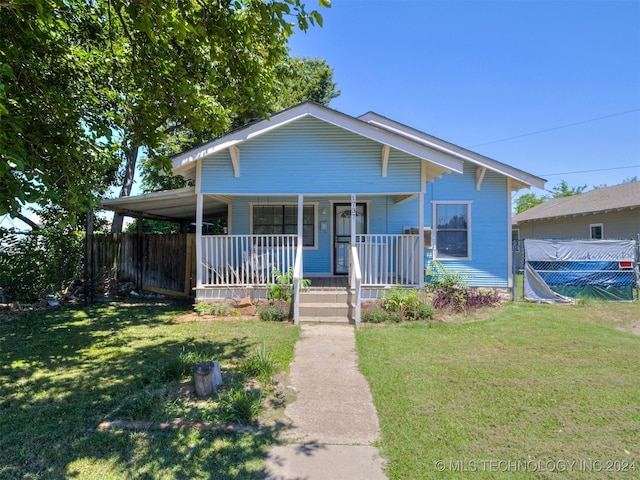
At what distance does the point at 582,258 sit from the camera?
9305mm

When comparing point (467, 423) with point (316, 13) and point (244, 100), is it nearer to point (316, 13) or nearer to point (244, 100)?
point (316, 13)

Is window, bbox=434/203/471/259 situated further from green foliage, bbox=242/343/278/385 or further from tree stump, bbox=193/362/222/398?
tree stump, bbox=193/362/222/398

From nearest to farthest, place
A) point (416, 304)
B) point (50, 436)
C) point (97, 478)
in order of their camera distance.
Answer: point (97, 478), point (50, 436), point (416, 304)

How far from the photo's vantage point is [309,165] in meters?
8.16

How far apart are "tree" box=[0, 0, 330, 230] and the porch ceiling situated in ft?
7.46

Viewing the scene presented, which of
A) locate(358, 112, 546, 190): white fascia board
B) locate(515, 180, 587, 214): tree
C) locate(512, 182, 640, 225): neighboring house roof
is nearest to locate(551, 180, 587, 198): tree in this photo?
locate(515, 180, 587, 214): tree

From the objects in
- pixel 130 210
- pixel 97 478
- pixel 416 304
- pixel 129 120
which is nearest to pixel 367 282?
pixel 416 304

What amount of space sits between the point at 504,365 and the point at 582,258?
22.3 ft

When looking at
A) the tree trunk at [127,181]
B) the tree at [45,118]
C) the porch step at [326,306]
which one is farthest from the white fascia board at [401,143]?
the tree trunk at [127,181]

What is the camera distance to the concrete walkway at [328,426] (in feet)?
8.24

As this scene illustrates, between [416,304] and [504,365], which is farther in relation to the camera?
[416,304]

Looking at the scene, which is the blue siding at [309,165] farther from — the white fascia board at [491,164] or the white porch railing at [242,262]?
the white fascia board at [491,164]

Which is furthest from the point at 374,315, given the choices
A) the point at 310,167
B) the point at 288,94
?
the point at 288,94

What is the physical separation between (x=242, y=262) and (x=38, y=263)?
535 cm
